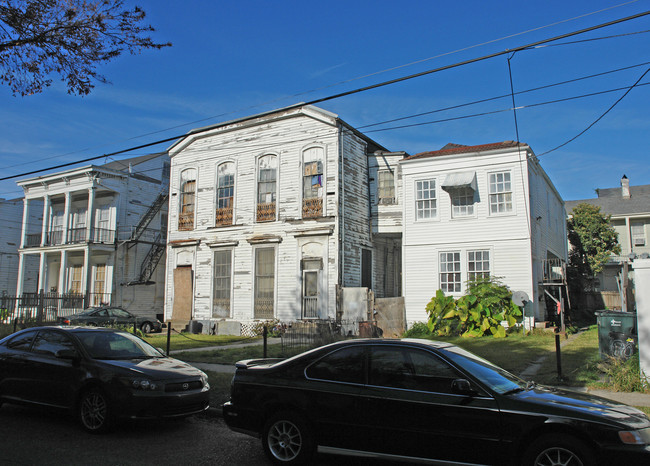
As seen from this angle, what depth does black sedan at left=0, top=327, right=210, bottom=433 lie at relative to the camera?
7.06 metres

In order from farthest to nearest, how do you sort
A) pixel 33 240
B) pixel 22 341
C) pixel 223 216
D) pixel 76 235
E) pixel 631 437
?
pixel 33 240
pixel 76 235
pixel 223 216
pixel 22 341
pixel 631 437

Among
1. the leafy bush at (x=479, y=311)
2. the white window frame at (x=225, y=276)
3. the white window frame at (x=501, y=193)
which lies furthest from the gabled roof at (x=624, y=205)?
the white window frame at (x=225, y=276)

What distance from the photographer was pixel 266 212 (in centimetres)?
2322

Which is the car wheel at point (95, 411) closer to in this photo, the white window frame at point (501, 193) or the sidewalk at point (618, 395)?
the sidewalk at point (618, 395)

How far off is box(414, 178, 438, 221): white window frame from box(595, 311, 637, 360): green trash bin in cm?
1025

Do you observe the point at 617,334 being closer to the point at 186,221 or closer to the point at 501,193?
the point at 501,193

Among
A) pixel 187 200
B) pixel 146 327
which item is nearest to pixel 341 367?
pixel 146 327

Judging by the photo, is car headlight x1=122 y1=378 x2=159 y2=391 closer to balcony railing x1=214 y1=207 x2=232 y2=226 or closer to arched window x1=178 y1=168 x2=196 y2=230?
balcony railing x1=214 y1=207 x2=232 y2=226

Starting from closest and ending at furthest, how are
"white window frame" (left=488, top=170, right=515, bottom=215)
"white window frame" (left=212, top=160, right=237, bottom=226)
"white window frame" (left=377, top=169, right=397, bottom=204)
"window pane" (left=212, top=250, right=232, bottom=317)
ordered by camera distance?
"white window frame" (left=488, top=170, right=515, bottom=215)
"white window frame" (left=377, top=169, right=397, bottom=204)
"window pane" (left=212, top=250, right=232, bottom=317)
"white window frame" (left=212, top=160, right=237, bottom=226)

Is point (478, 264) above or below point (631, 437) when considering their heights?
above

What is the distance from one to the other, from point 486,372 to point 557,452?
3.40 ft

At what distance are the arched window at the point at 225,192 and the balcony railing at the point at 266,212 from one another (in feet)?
5.38

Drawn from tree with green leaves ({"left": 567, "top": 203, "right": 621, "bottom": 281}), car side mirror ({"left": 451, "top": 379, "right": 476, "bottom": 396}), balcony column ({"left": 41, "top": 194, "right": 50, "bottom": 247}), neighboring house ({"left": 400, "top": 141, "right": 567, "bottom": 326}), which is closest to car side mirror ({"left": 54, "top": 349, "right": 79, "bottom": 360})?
car side mirror ({"left": 451, "top": 379, "right": 476, "bottom": 396})

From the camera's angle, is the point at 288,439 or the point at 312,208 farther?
the point at 312,208
